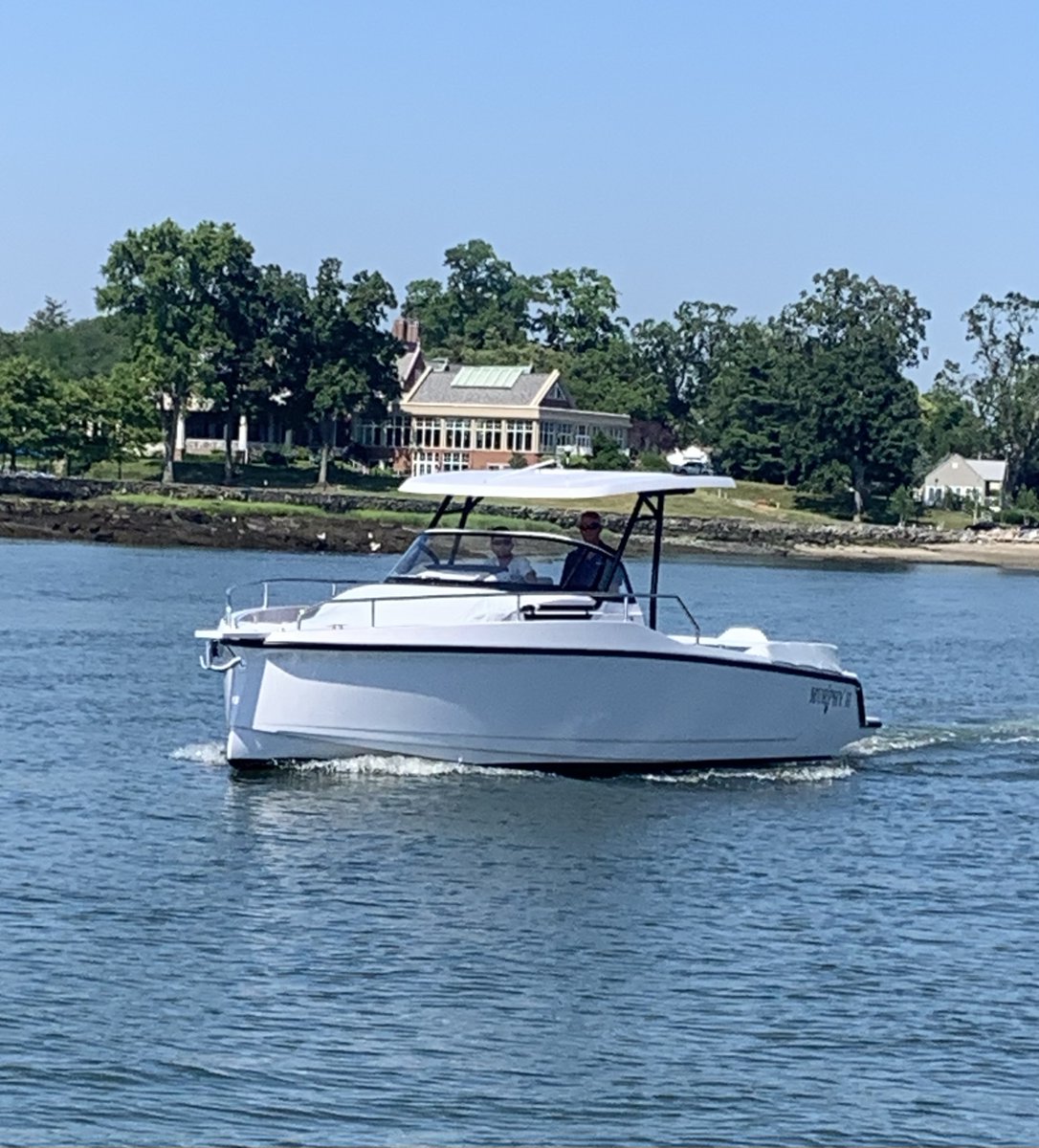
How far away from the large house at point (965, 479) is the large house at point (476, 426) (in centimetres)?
2344

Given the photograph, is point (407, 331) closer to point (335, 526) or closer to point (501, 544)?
A: point (335, 526)

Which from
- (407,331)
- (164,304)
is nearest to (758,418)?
(407,331)

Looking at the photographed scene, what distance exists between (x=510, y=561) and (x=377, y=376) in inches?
3802

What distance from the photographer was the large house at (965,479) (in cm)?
13788

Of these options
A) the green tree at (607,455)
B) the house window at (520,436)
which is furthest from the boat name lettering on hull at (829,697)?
the house window at (520,436)

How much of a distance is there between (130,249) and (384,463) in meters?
21.1

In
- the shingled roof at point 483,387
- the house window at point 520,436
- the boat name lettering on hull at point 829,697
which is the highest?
the shingled roof at point 483,387

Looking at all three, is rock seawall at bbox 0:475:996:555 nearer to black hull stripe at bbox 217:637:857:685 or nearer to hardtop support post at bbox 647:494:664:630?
hardtop support post at bbox 647:494:664:630

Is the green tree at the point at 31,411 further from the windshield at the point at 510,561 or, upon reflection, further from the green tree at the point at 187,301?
the windshield at the point at 510,561

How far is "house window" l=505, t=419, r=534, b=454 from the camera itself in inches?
5007

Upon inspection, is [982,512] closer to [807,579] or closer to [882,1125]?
[807,579]

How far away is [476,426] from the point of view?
129375 mm

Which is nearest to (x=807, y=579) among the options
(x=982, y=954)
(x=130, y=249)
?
(x=130, y=249)

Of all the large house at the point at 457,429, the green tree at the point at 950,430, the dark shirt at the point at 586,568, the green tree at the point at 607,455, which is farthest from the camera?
the green tree at the point at 950,430
